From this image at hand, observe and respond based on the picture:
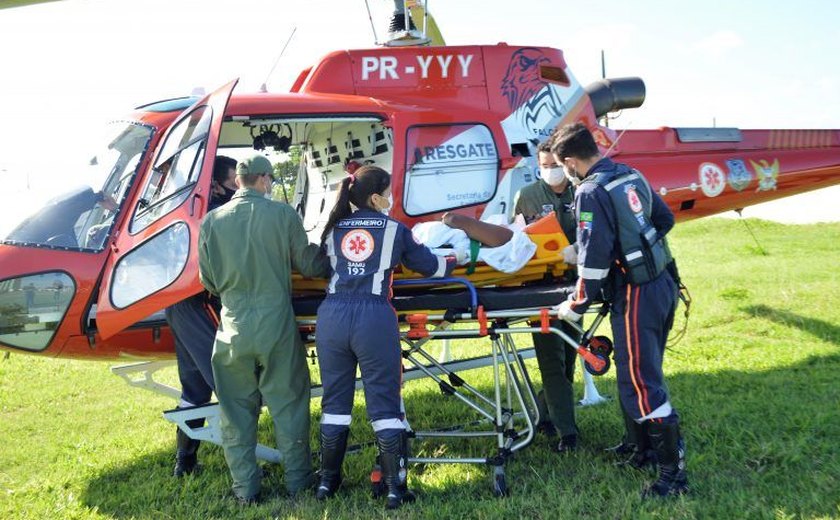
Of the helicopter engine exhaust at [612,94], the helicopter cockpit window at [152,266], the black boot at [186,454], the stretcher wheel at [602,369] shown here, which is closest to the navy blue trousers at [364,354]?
the helicopter cockpit window at [152,266]

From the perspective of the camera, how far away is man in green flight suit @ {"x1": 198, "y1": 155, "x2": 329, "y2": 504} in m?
3.93

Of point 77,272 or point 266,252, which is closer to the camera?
point 266,252

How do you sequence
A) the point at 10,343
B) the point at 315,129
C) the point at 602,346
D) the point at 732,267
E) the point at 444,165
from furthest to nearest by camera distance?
the point at 732,267, the point at 315,129, the point at 444,165, the point at 10,343, the point at 602,346

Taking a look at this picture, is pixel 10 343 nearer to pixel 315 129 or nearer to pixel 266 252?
pixel 266 252

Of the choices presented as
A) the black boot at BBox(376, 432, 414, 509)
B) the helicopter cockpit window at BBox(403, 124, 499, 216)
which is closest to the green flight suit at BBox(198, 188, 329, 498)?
the black boot at BBox(376, 432, 414, 509)

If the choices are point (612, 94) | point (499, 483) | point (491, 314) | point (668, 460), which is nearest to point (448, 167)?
point (491, 314)

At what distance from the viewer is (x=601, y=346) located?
404 cm

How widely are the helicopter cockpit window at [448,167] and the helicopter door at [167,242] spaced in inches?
56.2

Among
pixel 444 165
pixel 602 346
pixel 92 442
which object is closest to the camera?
pixel 602 346

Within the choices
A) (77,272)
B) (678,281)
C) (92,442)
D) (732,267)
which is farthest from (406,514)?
(732,267)

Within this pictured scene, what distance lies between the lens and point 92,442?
5.77 m

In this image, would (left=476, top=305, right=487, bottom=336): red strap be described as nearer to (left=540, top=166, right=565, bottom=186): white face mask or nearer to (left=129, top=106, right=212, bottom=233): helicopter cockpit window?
(left=540, top=166, right=565, bottom=186): white face mask

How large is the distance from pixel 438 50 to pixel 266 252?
8.22 ft

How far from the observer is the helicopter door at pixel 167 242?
412 centimetres
